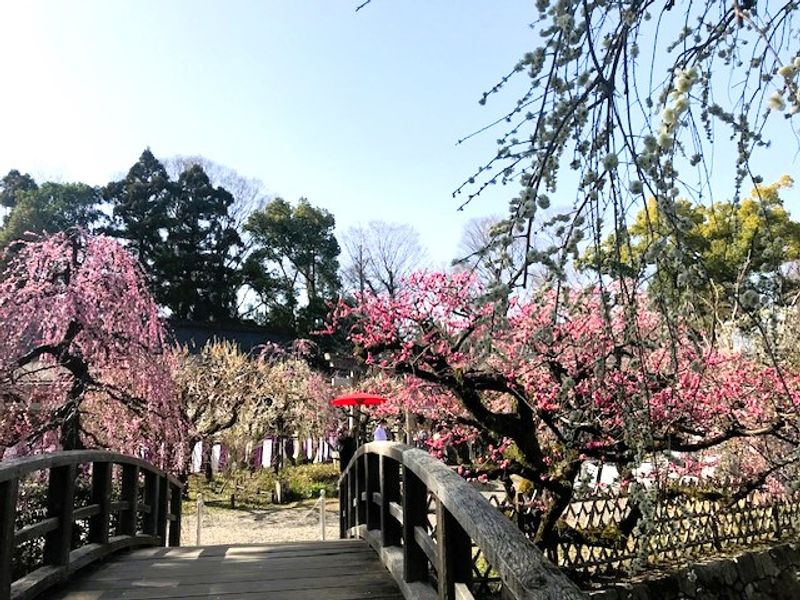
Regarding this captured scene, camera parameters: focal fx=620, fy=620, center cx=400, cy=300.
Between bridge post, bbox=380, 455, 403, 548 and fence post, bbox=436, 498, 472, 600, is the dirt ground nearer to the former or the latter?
bridge post, bbox=380, 455, 403, 548

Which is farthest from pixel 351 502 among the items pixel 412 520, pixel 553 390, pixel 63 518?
pixel 412 520

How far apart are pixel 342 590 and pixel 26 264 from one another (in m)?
4.68

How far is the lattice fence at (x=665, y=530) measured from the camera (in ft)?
17.7

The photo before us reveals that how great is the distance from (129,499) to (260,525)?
739 centimetres

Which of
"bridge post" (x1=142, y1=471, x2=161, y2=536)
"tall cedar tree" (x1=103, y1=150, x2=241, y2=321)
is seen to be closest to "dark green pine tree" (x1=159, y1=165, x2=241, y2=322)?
"tall cedar tree" (x1=103, y1=150, x2=241, y2=321)

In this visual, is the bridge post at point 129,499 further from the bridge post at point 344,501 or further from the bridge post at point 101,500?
the bridge post at point 344,501

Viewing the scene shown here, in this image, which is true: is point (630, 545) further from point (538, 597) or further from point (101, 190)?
point (101, 190)

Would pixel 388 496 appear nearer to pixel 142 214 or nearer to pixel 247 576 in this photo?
pixel 247 576

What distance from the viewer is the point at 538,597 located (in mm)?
1264

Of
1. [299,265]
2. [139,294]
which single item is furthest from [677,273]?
[299,265]

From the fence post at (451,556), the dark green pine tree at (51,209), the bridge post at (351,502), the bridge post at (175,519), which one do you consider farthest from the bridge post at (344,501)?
the dark green pine tree at (51,209)

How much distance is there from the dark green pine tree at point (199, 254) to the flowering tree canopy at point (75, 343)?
50.5ft

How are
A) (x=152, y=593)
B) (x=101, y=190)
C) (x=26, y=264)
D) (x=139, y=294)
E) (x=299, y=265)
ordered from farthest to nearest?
(x=299, y=265)
(x=101, y=190)
(x=139, y=294)
(x=26, y=264)
(x=152, y=593)

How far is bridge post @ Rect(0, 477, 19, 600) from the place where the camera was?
250cm
